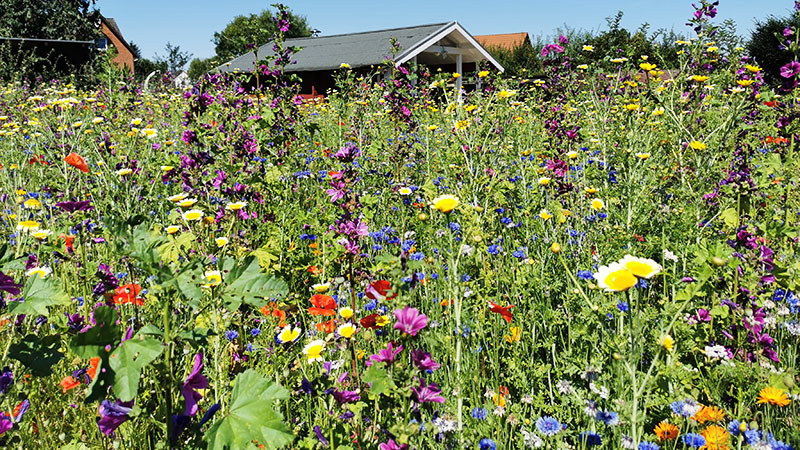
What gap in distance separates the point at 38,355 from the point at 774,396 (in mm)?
2082

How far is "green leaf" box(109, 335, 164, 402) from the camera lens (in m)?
1.00

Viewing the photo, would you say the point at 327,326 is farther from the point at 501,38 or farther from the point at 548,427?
the point at 501,38

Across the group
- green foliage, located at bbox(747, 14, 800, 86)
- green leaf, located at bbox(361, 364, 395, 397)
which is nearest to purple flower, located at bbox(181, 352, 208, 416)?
green leaf, located at bbox(361, 364, 395, 397)

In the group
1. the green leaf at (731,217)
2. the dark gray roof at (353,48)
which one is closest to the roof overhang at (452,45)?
the dark gray roof at (353,48)

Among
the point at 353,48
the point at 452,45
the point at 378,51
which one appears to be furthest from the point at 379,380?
the point at 452,45

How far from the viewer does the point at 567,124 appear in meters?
5.09

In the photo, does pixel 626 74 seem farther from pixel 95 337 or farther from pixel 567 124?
pixel 95 337

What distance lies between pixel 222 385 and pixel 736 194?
2551 millimetres

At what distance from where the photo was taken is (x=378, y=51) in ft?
74.1

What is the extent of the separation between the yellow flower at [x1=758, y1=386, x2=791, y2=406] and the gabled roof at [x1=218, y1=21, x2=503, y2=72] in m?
19.2

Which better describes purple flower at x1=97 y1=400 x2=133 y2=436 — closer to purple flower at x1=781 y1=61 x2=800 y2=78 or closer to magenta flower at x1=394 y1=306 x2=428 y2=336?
magenta flower at x1=394 y1=306 x2=428 y2=336

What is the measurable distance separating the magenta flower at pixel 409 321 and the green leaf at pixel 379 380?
0.43ft

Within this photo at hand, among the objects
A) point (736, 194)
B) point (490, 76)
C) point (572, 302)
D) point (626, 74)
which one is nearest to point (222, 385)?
point (572, 302)

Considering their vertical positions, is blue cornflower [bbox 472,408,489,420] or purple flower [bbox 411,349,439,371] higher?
purple flower [bbox 411,349,439,371]
